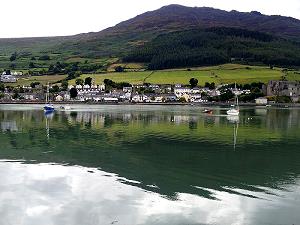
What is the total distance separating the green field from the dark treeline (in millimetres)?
8017

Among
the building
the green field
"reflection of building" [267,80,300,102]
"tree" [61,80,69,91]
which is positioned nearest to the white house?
the green field

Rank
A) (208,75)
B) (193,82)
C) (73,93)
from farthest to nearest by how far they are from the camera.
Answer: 1. (208,75)
2. (193,82)
3. (73,93)

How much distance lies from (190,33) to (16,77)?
76095mm

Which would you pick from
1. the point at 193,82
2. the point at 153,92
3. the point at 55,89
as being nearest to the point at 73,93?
the point at 55,89

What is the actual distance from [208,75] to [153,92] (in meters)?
17.7

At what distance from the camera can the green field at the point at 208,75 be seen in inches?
4587

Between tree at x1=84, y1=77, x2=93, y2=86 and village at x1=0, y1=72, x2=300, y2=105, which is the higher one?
tree at x1=84, y1=77, x2=93, y2=86

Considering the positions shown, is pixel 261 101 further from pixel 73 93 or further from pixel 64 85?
pixel 64 85

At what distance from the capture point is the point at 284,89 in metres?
112

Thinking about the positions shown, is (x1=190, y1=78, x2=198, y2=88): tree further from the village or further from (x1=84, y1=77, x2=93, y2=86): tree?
(x1=84, y1=77, x2=93, y2=86): tree

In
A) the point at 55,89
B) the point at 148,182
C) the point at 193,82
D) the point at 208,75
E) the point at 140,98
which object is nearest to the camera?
the point at 148,182

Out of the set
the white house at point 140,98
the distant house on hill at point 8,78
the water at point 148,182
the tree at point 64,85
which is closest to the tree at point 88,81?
the tree at point 64,85

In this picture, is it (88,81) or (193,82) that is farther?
(88,81)

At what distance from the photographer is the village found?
111m
